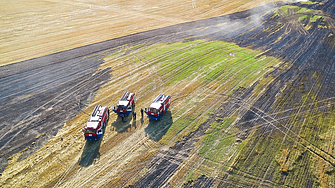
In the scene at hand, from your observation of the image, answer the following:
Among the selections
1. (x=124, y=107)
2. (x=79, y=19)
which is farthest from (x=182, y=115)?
(x=79, y=19)

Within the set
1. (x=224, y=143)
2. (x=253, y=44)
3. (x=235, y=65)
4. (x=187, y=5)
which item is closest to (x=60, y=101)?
(x=224, y=143)

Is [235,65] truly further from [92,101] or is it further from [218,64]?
[92,101]

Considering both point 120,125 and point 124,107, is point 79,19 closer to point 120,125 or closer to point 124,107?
point 124,107

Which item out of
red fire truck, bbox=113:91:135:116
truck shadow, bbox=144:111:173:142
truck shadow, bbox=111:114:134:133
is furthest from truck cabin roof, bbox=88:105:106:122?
truck shadow, bbox=144:111:173:142

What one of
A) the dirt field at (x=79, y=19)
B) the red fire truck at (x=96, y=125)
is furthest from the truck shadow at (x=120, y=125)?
the dirt field at (x=79, y=19)

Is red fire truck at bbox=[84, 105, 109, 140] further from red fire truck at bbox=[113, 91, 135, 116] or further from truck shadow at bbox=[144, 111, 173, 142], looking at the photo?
truck shadow at bbox=[144, 111, 173, 142]

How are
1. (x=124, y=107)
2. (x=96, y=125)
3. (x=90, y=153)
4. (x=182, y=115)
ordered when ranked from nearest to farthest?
(x=90, y=153), (x=96, y=125), (x=124, y=107), (x=182, y=115)

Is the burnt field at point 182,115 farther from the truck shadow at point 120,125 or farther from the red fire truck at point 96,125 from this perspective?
the red fire truck at point 96,125
